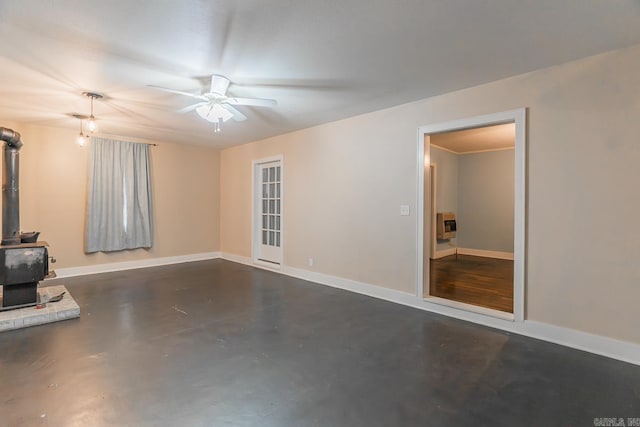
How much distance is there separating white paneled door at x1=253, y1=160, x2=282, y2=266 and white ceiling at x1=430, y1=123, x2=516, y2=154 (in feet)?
10.0

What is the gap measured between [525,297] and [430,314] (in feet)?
3.27

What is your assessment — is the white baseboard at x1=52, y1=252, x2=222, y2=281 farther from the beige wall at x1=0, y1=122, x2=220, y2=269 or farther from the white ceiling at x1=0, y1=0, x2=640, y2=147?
the white ceiling at x1=0, y1=0, x2=640, y2=147

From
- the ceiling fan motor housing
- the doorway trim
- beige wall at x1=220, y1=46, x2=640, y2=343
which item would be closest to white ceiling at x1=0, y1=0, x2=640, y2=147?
the ceiling fan motor housing

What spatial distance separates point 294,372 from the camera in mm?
2354

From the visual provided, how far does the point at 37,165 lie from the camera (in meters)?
5.18

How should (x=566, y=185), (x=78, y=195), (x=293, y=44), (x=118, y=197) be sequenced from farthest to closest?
(x=118, y=197) → (x=78, y=195) → (x=566, y=185) → (x=293, y=44)

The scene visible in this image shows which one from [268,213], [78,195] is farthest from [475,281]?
[78,195]

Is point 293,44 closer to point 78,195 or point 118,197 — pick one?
point 118,197

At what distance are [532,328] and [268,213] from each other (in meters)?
4.72

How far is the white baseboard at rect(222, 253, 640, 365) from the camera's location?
258 cm

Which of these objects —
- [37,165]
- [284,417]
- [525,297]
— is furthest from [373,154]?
[37,165]

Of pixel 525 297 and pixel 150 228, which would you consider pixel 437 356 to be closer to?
pixel 525 297

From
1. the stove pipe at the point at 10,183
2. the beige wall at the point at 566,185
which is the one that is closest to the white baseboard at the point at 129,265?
the stove pipe at the point at 10,183

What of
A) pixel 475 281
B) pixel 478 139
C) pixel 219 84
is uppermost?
Answer: pixel 478 139
